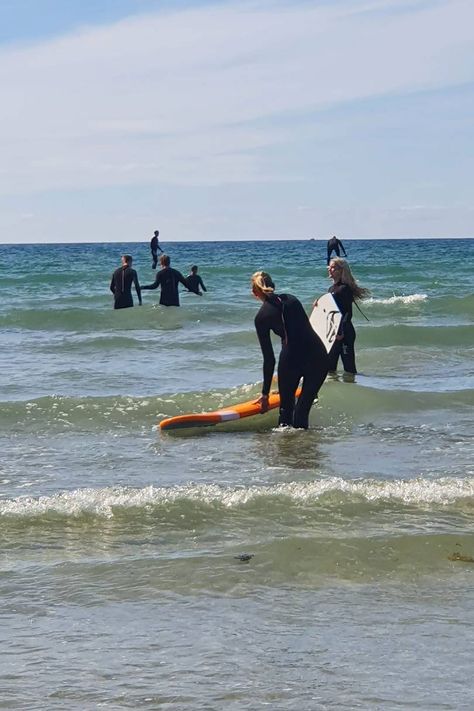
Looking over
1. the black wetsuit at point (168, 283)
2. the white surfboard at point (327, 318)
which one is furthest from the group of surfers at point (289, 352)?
the black wetsuit at point (168, 283)

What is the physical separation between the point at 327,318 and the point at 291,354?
7.55 ft

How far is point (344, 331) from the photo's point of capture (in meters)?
12.1

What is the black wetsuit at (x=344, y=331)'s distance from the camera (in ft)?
38.0

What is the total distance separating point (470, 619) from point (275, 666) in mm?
1030

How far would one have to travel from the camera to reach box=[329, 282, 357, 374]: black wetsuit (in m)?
11.6

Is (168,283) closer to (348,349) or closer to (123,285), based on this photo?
(123,285)

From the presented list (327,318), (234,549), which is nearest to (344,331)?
(327,318)

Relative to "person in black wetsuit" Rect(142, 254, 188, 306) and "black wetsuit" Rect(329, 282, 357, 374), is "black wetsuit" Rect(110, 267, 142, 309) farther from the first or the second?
"black wetsuit" Rect(329, 282, 357, 374)

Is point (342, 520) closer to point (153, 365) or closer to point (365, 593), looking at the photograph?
point (365, 593)

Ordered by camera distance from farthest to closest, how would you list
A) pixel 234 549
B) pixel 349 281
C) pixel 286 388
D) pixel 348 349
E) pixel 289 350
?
pixel 348 349, pixel 349 281, pixel 286 388, pixel 289 350, pixel 234 549

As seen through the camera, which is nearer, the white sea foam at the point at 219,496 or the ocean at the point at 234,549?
the ocean at the point at 234,549

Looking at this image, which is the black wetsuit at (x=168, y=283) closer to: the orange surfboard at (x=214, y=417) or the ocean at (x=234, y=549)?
the ocean at (x=234, y=549)

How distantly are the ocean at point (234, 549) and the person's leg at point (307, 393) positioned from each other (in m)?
0.18

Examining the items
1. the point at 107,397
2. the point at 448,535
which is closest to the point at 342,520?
the point at 448,535
